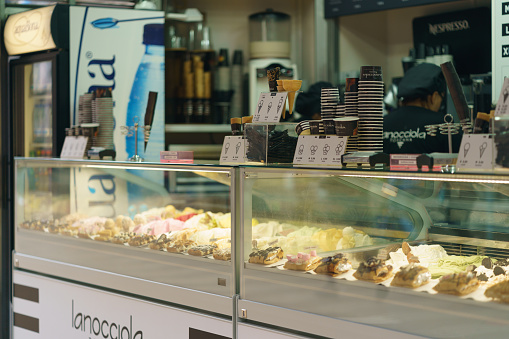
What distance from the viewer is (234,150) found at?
2.87 metres

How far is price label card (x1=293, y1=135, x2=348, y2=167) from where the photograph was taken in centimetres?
238

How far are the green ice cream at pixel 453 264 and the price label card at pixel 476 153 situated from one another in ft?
1.18

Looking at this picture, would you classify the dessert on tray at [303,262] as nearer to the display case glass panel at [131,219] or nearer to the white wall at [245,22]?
the display case glass panel at [131,219]

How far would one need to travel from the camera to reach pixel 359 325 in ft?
7.32

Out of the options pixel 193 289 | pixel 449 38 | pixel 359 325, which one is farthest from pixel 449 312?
pixel 449 38

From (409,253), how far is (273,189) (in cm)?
59

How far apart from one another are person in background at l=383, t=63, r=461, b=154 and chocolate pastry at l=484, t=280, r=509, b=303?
2.02 metres

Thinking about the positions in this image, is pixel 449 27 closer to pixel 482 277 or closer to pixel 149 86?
pixel 149 86

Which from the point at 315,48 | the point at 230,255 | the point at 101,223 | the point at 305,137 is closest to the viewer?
the point at 305,137

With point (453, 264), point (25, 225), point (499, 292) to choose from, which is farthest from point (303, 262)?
point (25, 225)

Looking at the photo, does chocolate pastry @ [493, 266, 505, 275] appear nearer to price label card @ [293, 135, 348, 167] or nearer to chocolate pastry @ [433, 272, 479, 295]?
chocolate pastry @ [433, 272, 479, 295]

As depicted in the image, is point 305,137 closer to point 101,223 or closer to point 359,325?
point 359,325

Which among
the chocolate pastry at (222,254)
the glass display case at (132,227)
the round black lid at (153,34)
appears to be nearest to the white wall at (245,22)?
the round black lid at (153,34)

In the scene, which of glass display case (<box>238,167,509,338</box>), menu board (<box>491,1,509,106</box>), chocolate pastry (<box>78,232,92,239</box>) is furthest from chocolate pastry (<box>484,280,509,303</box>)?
menu board (<box>491,1,509,106</box>)
